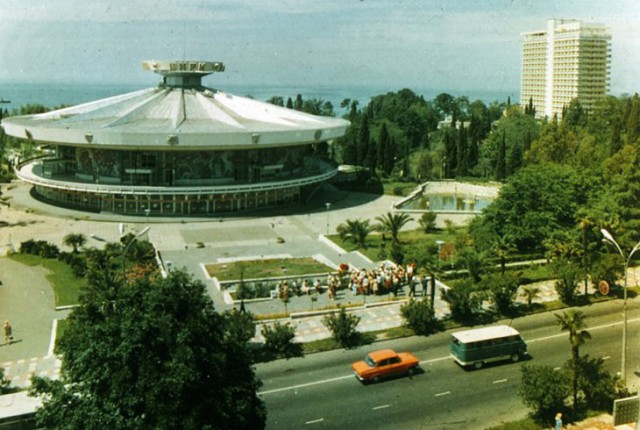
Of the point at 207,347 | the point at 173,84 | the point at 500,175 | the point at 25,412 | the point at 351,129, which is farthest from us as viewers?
the point at 351,129

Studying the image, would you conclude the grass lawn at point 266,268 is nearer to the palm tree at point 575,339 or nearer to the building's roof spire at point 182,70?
the palm tree at point 575,339

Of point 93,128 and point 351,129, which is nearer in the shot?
point 93,128

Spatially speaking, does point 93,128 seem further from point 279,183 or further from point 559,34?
point 559,34

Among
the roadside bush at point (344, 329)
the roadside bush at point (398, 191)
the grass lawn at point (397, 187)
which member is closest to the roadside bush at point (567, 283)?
the roadside bush at point (344, 329)

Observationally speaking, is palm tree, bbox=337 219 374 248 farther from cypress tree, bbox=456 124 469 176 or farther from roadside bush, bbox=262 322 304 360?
cypress tree, bbox=456 124 469 176

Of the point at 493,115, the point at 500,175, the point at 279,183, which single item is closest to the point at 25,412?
the point at 279,183

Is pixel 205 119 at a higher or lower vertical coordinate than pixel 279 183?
higher

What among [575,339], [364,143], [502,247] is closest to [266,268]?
[502,247]

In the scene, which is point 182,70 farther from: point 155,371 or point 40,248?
point 155,371
